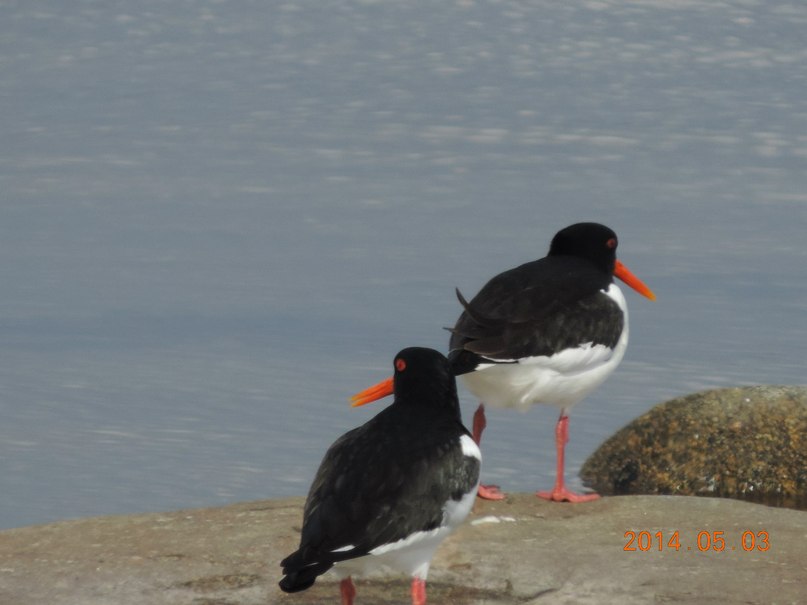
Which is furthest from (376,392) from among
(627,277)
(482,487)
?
(627,277)

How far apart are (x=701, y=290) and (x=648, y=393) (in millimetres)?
1892

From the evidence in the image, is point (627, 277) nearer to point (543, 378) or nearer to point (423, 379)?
point (543, 378)

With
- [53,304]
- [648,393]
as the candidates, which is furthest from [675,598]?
[53,304]

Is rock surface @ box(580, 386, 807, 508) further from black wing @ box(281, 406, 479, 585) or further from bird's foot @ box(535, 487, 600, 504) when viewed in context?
black wing @ box(281, 406, 479, 585)

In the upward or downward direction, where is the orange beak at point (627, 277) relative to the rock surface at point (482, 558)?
upward

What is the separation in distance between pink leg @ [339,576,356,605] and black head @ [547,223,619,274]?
3.18m

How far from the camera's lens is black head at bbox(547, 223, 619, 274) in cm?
998

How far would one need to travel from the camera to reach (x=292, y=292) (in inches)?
527

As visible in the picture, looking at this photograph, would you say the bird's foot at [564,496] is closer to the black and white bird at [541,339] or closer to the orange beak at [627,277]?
the black and white bird at [541,339]

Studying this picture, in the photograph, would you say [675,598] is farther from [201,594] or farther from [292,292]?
[292,292]

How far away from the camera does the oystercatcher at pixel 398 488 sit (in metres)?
6.88

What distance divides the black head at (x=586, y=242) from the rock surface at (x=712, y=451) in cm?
162
